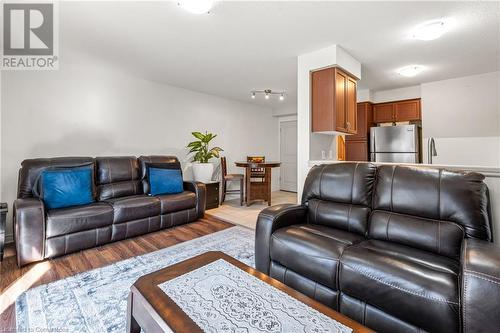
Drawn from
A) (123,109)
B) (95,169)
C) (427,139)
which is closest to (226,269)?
(95,169)

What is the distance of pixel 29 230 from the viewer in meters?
2.21

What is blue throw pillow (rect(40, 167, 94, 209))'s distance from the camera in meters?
2.54

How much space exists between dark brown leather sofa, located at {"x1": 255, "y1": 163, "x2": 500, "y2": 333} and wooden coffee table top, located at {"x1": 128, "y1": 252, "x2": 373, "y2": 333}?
448mm

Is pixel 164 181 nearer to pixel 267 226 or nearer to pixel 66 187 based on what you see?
pixel 66 187

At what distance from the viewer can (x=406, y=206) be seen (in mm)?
1682

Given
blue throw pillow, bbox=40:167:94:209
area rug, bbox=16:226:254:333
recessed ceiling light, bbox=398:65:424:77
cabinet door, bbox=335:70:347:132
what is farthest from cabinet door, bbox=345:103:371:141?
blue throw pillow, bbox=40:167:94:209

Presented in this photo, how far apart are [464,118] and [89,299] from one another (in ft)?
18.5

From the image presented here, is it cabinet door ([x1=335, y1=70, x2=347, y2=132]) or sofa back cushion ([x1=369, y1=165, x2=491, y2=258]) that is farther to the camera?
cabinet door ([x1=335, y1=70, x2=347, y2=132])

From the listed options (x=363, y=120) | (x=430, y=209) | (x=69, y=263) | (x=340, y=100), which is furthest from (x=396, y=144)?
(x=69, y=263)

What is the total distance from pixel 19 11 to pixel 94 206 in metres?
2.05

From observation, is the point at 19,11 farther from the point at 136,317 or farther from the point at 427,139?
the point at 427,139

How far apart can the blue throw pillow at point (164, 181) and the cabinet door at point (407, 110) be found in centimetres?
436

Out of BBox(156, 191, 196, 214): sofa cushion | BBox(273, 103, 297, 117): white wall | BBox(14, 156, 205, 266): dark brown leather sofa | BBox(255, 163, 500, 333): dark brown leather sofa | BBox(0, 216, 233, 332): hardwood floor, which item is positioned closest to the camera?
BBox(255, 163, 500, 333): dark brown leather sofa

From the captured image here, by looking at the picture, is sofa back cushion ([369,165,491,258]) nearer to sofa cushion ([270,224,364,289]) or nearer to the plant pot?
sofa cushion ([270,224,364,289])
